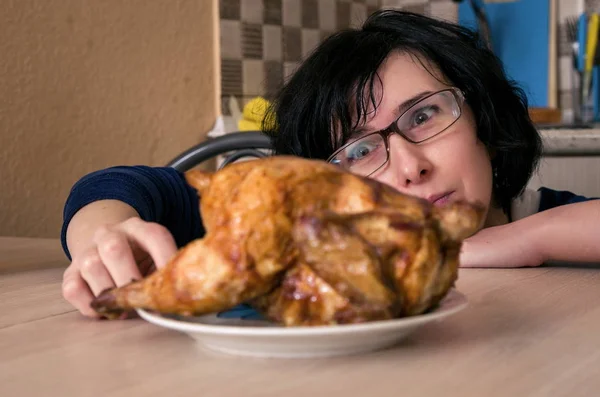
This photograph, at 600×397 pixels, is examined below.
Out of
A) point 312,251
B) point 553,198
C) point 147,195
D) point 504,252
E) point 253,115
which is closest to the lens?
point 312,251

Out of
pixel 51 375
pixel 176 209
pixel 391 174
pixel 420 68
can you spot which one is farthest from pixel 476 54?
pixel 51 375

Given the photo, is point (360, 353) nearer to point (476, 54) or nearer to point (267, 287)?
point (267, 287)

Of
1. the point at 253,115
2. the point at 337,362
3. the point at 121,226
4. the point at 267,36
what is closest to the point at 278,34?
the point at 267,36

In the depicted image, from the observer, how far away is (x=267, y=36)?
241cm

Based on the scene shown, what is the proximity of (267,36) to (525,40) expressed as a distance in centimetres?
97

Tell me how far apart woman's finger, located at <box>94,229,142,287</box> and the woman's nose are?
564mm

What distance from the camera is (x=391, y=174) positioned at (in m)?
1.12

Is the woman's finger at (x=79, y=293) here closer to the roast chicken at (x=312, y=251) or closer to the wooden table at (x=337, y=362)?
the wooden table at (x=337, y=362)

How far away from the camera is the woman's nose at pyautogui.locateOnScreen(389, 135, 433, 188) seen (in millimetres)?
1068

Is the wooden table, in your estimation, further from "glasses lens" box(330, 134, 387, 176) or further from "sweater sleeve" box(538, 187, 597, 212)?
"sweater sleeve" box(538, 187, 597, 212)

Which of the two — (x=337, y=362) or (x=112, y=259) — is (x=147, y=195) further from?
(x=337, y=362)

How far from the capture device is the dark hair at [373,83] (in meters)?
1.24

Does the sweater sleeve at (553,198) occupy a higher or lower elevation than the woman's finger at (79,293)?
lower

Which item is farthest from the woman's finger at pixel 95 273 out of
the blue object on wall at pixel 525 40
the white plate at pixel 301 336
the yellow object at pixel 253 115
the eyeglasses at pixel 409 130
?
the blue object on wall at pixel 525 40
